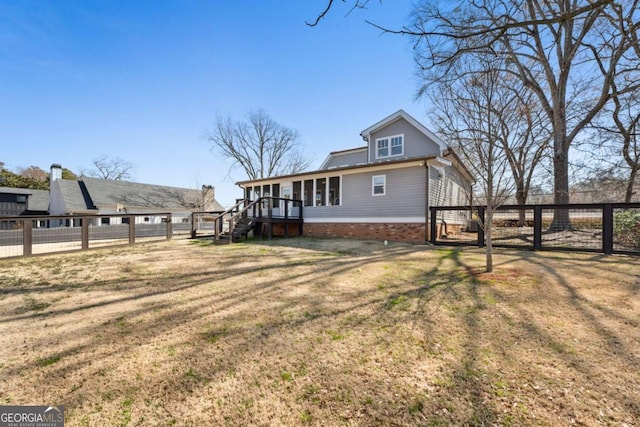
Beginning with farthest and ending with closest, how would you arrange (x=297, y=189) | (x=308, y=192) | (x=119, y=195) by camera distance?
(x=119, y=195) < (x=297, y=189) < (x=308, y=192)

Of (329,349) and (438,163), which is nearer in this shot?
(329,349)

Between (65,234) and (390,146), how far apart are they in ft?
58.8

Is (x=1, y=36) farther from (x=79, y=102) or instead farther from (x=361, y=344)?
(x=361, y=344)

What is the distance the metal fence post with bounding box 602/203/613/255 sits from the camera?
762 centimetres

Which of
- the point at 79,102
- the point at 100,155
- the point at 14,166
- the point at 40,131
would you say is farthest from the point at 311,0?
the point at 14,166

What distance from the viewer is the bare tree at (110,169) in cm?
4153

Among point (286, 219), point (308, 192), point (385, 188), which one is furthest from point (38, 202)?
A: point (385, 188)

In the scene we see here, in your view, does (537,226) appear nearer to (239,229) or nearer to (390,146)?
(390,146)

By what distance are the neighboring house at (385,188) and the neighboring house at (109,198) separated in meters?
13.3

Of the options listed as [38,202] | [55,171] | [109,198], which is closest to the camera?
[109,198]

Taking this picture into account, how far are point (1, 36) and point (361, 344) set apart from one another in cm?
1437

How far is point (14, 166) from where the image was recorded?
37.3 m

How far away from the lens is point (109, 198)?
2334 centimetres

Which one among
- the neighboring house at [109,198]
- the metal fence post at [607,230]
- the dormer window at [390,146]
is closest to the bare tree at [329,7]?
the metal fence post at [607,230]
